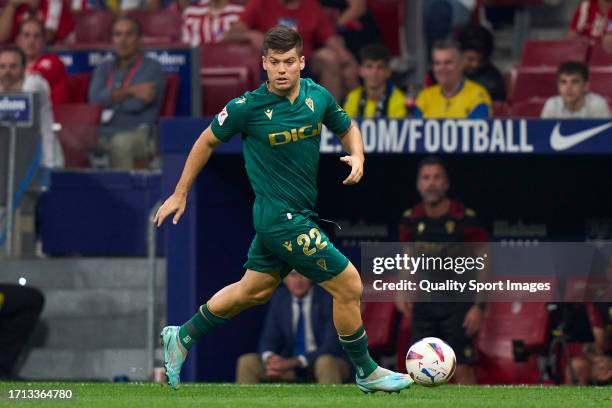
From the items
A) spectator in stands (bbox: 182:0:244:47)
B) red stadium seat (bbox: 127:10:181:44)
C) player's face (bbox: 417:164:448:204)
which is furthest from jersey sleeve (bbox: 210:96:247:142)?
red stadium seat (bbox: 127:10:181:44)

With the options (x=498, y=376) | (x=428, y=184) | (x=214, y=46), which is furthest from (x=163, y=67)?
(x=498, y=376)

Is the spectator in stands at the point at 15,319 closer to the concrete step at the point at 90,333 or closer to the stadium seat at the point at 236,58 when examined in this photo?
the concrete step at the point at 90,333

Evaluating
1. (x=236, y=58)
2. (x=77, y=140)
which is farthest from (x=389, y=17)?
(x=77, y=140)

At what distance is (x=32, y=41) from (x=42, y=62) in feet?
1.32

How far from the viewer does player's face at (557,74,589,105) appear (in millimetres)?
11516

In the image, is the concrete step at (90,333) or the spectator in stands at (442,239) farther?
the concrete step at (90,333)

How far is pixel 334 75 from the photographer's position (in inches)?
518

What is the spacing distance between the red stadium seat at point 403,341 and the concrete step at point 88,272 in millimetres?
1893

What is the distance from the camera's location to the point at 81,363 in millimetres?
11680

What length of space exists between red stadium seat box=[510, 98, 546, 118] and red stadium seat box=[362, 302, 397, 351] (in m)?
1.94

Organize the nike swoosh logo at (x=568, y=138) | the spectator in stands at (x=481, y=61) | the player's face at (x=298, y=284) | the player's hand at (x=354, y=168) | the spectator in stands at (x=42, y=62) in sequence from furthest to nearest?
the spectator in stands at (x=42, y=62) → the spectator in stands at (x=481, y=61) → the player's face at (x=298, y=284) → the nike swoosh logo at (x=568, y=138) → the player's hand at (x=354, y=168)

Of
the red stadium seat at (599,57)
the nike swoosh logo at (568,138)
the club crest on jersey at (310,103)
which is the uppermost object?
the red stadium seat at (599,57)

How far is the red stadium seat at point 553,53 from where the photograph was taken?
1334cm

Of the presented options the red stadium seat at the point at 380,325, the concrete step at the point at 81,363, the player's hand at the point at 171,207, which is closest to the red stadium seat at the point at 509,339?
the red stadium seat at the point at 380,325
